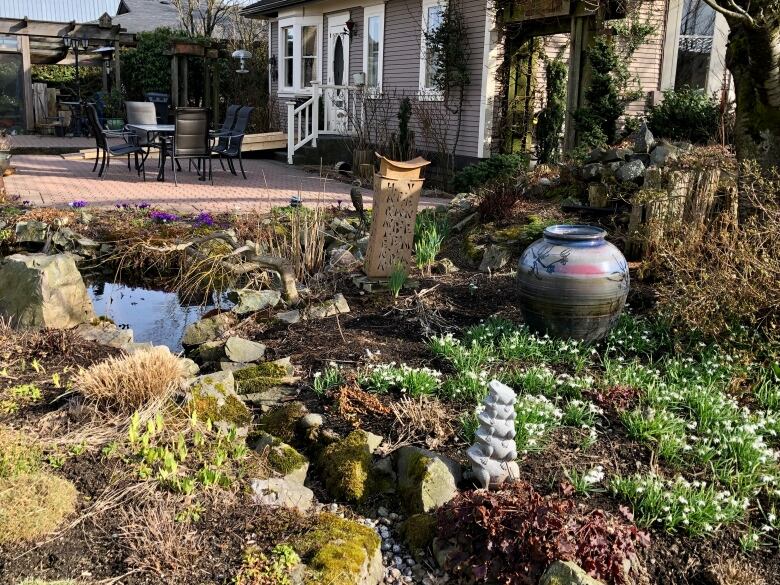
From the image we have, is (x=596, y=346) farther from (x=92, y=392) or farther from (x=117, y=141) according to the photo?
(x=117, y=141)

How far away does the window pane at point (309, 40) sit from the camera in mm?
18672

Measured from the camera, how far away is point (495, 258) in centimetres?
697

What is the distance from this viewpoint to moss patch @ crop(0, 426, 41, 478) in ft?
10.1

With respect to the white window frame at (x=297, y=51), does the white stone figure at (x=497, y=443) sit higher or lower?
lower

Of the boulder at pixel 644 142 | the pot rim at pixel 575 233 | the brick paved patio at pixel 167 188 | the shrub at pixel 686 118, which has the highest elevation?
the shrub at pixel 686 118

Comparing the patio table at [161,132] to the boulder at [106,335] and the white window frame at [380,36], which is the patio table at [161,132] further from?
the boulder at [106,335]

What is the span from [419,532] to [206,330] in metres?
3.12

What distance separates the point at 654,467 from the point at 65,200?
342 inches

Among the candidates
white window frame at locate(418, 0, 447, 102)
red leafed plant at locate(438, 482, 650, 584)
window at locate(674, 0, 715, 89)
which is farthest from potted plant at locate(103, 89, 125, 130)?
red leafed plant at locate(438, 482, 650, 584)

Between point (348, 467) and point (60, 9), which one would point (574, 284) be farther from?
point (60, 9)

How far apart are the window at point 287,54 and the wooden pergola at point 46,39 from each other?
4.44 metres

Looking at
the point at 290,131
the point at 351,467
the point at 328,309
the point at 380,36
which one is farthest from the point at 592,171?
the point at 290,131

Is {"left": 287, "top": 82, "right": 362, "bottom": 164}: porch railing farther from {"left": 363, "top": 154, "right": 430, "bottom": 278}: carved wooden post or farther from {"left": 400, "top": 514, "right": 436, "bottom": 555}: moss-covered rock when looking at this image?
{"left": 400, "top": 514, "right": 436, "bottom": 555}: moss-covered rock

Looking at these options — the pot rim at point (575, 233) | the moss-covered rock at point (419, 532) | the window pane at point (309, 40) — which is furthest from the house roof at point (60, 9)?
the moss-covered rock at point (419, 532)
